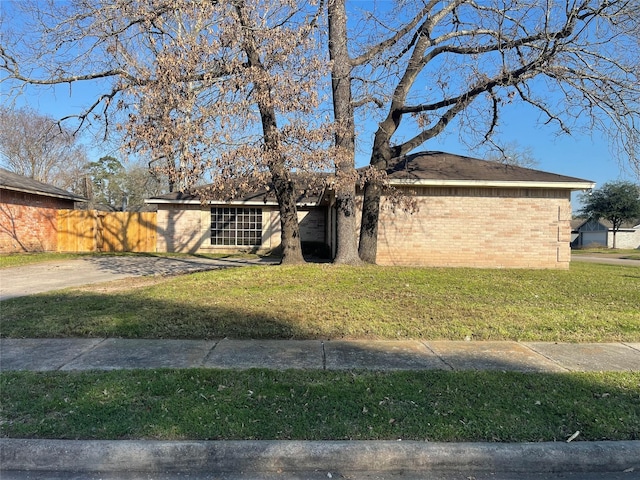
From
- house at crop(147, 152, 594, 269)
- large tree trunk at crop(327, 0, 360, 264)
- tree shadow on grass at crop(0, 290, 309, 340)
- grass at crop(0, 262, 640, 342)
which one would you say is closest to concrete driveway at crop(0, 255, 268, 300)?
grass at crop(0, 262, 640, 342)

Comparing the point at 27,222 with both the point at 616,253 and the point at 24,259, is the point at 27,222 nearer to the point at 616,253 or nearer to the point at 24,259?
the point at 24,259

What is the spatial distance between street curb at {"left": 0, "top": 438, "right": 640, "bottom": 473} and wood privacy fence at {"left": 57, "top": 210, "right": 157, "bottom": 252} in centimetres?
2029

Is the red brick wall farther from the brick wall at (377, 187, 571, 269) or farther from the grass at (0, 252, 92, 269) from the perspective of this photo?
the brick wall at (377, 187, 571, 269)

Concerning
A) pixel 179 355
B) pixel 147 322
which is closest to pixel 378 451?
pixel 179 355

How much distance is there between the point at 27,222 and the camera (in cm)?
2012

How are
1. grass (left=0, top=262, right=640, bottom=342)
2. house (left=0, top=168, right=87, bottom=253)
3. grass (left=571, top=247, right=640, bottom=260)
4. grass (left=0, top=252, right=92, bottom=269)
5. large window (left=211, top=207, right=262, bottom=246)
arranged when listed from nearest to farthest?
grass (left=0, top=262, right=640, bottom=342) < grass (left=0, top=252, right=92, bottom=269) < house (left=0, top=168, right=87, bottom=253) < large window (left=211, top=207, right=262, bottom=246) < grass (left=571, top=247, right=640, bottom=260)

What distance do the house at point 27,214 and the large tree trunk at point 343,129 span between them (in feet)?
50.7

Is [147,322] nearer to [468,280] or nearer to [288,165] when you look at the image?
[288,165]

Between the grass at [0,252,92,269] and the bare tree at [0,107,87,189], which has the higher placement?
the bare tree at [0,107,87,189]

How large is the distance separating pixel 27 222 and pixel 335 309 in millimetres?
19450

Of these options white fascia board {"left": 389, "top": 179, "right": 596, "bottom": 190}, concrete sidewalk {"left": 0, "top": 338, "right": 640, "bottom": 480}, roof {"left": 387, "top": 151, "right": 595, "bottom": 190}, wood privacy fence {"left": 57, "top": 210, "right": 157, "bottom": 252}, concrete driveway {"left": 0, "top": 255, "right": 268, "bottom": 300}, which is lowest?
concrete sidewalk {"left": 0, "top": 338, "right": 640, "bottom": 480}

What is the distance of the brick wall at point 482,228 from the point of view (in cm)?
1395

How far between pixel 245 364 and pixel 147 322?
2320 millimetres

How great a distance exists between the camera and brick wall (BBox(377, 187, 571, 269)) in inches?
549
